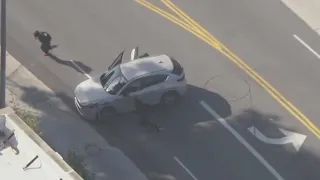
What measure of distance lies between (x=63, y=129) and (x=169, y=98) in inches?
147

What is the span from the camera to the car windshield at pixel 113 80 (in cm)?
2436

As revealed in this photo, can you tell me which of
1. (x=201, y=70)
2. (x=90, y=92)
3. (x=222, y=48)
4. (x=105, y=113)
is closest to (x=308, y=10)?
(x=222, y=48)

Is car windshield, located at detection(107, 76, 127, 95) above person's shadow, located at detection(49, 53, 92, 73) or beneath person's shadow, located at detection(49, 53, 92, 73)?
above

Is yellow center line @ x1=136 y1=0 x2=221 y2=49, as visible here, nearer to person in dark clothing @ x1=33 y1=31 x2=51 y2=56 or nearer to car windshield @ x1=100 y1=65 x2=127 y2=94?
car windshield @ x1=100 y1=65 x2=127 y2=94

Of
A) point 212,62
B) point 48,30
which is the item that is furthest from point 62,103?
point 212,62

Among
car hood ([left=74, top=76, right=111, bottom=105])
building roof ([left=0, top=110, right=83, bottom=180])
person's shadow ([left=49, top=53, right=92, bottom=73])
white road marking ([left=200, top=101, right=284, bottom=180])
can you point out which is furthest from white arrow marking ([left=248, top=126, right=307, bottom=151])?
building roof ([left=0, top=110, right=83, bottom=180])

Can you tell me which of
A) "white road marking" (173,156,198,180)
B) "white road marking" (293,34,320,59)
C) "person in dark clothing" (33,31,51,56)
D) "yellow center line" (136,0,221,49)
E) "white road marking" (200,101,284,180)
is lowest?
"person in dark clothing" (33,31,51,56)

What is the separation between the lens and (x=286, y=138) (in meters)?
24.3

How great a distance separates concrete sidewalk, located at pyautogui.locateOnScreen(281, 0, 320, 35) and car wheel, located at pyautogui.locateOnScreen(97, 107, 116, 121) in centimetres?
909

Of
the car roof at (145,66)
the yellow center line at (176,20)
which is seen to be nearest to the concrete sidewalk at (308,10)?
the yellow center line at (176,20)

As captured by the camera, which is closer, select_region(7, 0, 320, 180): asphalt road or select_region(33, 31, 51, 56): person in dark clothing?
select_region(7, 0, 320, 180): asphalt road

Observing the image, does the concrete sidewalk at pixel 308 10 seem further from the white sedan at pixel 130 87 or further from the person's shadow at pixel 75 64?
the person's shadow at pixel 75 64

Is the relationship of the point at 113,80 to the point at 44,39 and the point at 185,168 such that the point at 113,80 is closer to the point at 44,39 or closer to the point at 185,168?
the point at 44,39

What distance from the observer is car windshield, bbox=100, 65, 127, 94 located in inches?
959
